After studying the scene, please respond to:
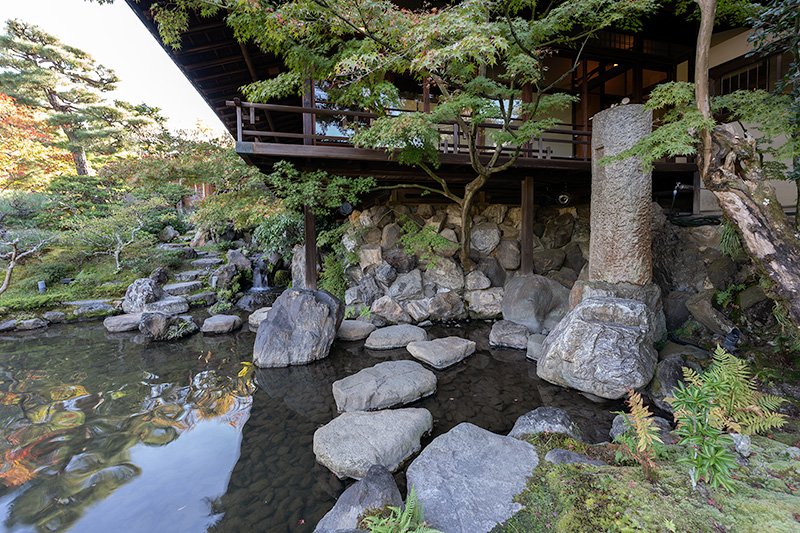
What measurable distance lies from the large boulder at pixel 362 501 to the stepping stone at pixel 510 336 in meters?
5.25

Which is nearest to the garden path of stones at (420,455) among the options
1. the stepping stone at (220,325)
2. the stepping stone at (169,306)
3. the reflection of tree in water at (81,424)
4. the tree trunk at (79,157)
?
the reflection of tree in water at (81,424)

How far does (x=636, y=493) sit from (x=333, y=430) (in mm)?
2958

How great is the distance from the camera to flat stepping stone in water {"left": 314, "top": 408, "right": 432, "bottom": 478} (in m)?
3.56

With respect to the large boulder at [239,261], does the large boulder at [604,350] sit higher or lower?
lower

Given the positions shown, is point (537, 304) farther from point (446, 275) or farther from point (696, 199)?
point (696, 199)

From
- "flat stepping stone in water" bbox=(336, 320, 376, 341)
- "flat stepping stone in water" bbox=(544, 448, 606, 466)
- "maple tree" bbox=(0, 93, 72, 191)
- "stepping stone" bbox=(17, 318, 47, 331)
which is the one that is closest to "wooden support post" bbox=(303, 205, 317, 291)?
"flat stepping stone in water" bbox=(336, 320, 376, 341)

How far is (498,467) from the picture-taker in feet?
9.84

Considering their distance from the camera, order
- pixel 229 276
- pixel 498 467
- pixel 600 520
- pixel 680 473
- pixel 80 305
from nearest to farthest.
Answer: pixel 600 520
pixel 680 473
pixel 498 467
pixel 80 305
pixel 229 276


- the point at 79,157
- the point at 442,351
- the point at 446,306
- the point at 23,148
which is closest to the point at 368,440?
the point at 442,351

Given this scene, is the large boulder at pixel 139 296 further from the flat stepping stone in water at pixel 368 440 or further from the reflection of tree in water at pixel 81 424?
the flat stepping stone in water at pixel 368 440

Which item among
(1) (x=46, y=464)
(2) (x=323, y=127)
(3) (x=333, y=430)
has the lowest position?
(1) (x=46, y=464)

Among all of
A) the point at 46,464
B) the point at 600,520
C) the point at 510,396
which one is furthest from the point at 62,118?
the point at 600,520

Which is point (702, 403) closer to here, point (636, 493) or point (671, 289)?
point (636, 493)

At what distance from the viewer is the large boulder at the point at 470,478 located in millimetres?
2443
